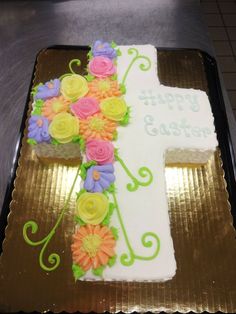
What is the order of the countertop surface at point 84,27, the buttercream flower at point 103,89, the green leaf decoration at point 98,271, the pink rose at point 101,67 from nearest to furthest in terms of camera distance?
1. the green leaf decoration at point 98,271
2. the buttercream flower at point 103,89
3. the pink rose at point 101,67
4. the countertop surface at point 84,27

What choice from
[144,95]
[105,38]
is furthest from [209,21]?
[144,95]

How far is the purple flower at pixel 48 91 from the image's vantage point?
9.15 ft

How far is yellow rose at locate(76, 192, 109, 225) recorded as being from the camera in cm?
227

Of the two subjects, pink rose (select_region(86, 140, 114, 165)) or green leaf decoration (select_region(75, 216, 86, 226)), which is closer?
green leaf decoration (select_region(75, 216, 86, 226))

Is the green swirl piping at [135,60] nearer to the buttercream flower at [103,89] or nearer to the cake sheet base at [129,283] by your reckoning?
the buttercream flower at [103,89]

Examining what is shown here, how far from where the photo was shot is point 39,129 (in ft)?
8.65

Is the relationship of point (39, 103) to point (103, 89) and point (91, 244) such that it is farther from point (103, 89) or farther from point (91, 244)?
point (91, 244)

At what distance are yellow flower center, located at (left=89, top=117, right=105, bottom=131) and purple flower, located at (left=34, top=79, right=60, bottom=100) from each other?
0.38m

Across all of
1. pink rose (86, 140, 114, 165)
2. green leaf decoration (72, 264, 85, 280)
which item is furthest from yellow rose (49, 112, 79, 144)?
green leaf decoration (72, 264, 85, 280)

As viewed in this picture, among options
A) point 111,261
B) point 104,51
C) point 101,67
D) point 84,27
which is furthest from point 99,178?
point 84,27

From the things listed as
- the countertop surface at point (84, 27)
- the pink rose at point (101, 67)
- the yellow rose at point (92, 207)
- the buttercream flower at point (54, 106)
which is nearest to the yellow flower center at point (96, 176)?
the yellow rose at point (92, 207)

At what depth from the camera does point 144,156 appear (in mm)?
2580

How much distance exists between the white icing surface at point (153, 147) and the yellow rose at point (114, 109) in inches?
3.6

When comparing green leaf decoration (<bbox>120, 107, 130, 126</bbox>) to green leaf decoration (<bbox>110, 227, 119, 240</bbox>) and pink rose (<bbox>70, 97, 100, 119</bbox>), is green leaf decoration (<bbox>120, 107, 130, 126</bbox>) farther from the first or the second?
green leaf decoration (<bbox>110, 227, 119, 240</bbox>)
